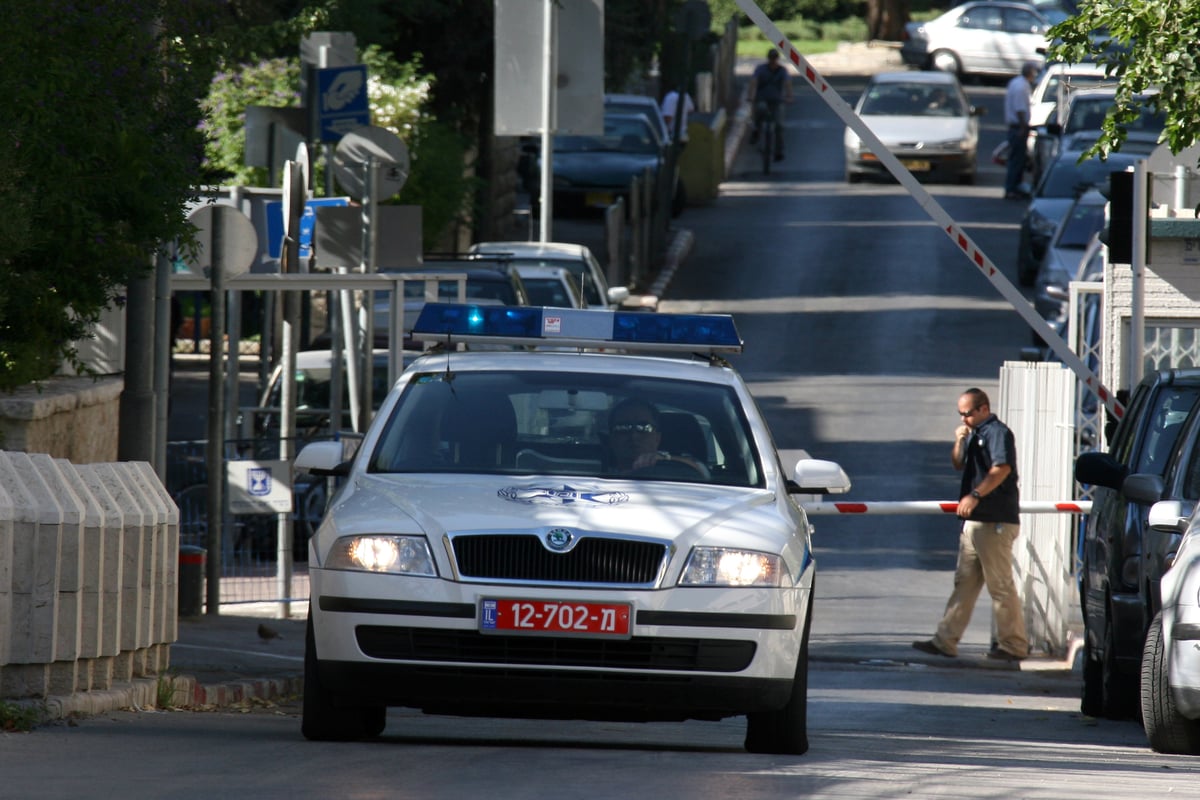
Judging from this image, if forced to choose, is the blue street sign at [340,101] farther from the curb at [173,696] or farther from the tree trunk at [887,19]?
the tree trunk at [887,19]

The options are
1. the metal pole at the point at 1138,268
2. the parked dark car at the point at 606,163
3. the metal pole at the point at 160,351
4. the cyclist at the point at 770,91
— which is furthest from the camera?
the cyclist at the point at 770,91

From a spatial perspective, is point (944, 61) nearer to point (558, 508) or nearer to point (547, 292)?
point (547, 292)

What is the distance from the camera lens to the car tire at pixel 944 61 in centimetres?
5647

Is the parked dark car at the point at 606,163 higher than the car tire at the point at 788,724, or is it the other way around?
the parked dark car at the point at 606,163

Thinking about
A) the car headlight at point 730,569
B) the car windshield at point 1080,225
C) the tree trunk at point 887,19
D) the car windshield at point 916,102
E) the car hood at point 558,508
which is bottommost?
the car headlight at point 730,569

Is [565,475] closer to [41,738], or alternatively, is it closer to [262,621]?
[41,738]

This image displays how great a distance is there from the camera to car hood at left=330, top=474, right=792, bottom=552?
8.07m

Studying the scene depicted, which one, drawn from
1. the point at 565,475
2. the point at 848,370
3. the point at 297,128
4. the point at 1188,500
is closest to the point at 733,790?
the point at 565,475

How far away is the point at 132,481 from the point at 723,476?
8.25ft

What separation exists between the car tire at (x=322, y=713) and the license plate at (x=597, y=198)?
1026 inches

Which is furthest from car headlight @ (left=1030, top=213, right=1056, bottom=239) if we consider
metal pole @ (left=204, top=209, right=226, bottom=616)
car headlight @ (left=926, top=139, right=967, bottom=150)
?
metal pole @ (left=204, top=209, right=226, bottom=616)

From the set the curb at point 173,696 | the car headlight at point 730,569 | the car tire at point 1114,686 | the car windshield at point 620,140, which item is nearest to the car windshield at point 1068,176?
the car windshield at point 620,140

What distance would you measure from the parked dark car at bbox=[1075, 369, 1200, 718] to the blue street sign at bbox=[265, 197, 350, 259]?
621cm

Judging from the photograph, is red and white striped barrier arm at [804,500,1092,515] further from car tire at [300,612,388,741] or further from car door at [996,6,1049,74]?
car door at [996,6,1049,74]
